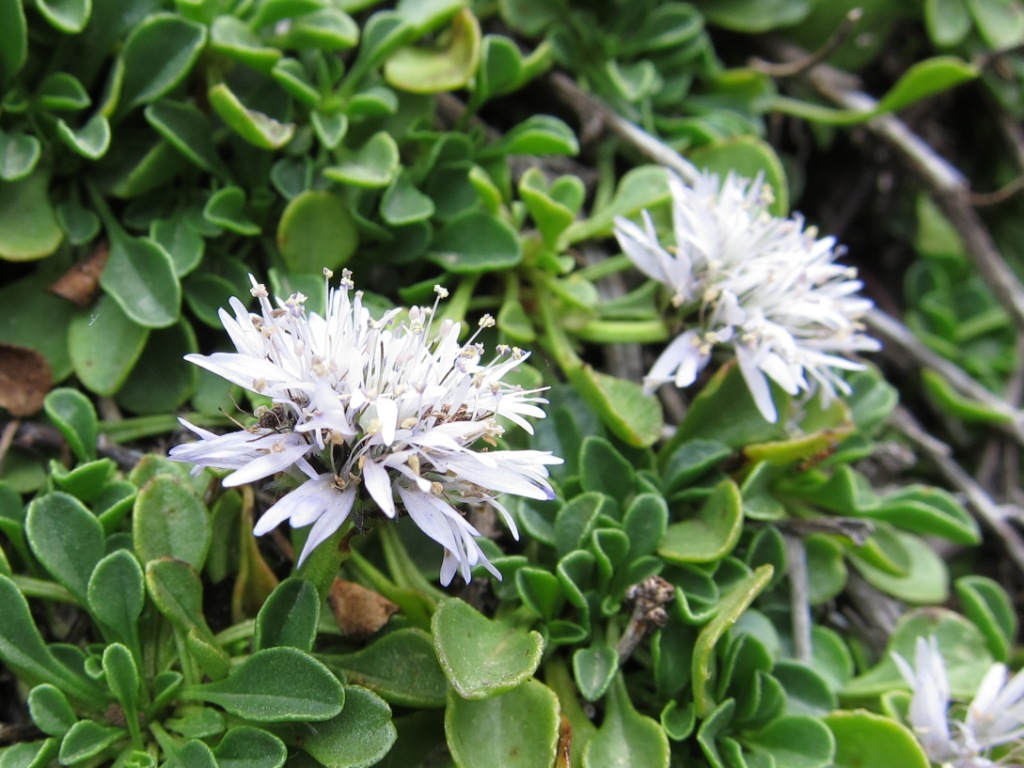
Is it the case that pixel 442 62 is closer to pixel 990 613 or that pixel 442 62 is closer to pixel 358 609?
pixel 358 609

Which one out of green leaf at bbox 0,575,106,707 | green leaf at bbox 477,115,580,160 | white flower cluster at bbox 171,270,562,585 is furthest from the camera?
green leaf at bbox 477,115,580,160

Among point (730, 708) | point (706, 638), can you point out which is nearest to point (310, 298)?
point (706, 638)

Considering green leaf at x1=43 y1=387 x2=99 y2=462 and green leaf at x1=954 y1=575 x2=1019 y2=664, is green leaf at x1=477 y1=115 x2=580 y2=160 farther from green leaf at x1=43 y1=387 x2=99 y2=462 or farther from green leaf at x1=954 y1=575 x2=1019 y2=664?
green leaf at x1=954 y1=575 x2=1019 y2=664

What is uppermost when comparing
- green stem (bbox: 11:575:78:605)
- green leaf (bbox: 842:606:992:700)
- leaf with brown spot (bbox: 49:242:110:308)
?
leaf with brown spot (bbox: 49:242:110:308)

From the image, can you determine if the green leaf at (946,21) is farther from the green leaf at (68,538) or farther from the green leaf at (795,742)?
the green leaf at (68,538)

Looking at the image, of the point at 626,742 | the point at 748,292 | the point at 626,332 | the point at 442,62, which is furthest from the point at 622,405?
the point at 442,62

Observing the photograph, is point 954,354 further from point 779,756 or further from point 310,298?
point 310,298

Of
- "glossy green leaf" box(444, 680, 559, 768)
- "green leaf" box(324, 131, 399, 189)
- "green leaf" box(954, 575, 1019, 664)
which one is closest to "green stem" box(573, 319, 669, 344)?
"green leaf" box(324, 131, 399, 189)
